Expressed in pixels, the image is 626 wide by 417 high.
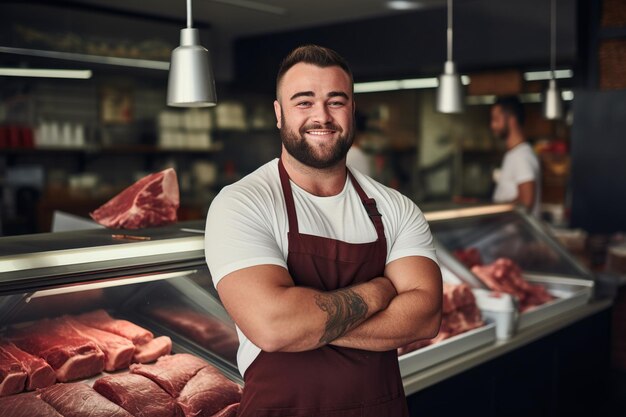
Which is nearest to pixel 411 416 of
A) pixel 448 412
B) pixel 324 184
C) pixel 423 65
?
pixel 448 412

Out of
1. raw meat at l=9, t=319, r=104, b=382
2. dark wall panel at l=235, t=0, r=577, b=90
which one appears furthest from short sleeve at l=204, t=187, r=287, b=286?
dark wall panel at l=235, t=0, r=577, b=90

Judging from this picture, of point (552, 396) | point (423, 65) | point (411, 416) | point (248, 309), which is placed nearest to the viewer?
point (248, 309)

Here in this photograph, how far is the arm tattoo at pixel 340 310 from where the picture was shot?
1904mm

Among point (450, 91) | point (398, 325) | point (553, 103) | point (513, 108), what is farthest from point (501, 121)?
point (398, 325)

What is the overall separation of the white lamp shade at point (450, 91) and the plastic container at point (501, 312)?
1.39 metres

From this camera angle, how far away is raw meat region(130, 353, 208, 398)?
7.52ft

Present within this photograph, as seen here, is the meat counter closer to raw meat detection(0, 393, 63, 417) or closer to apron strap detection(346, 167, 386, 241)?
raw meat detection(0, 393, 63, 417)

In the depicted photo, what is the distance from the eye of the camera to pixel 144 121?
8.25m

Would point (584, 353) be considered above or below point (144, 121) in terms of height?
below

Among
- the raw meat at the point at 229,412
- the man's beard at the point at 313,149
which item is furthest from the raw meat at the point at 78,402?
the man's beard at the point at 313,149

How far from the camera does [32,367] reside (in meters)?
2.16

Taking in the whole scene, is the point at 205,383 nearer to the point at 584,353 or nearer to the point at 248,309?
the point at 248,309

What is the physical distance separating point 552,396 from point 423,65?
4690 millimetres

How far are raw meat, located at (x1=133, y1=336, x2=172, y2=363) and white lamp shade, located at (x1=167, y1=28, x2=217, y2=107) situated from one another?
0.86 m
